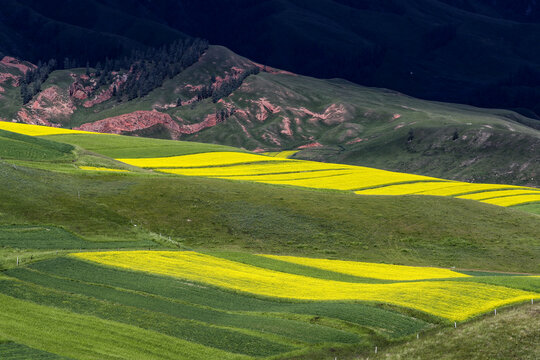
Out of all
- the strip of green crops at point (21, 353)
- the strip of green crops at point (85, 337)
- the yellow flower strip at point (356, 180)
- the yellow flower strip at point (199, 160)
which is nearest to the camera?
the strip of green crops at point (21, 353)

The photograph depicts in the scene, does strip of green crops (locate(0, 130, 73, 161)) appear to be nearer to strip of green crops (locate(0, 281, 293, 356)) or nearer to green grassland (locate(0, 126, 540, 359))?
green grassland (locate(0, 126, 540, 359))

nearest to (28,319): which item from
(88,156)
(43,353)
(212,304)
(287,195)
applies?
(43,353)

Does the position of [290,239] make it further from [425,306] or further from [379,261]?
[425,306]

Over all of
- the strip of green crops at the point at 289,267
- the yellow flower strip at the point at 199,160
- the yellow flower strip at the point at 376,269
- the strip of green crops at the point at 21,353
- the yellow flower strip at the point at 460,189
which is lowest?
the yellow flower strip at the point at 199,160

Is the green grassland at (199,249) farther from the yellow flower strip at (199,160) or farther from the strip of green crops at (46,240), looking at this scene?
the yellow flower strip at (199,160)

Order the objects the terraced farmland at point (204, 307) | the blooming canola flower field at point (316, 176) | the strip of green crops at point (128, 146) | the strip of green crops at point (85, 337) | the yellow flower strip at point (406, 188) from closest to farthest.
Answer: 1. the strip of green crops at point (85, 337)
2. the terraced farmland at point (204, 307)
3. the yellow flower strip at point (406, 188)
4. the blooming canola flower field at point (316, 176)
5. the strip of green crops at point (128, 146)

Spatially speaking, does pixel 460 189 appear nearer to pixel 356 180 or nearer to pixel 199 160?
pixel 356 180

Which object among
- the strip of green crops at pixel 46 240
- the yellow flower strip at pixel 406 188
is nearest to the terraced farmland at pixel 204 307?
the strip of green crops at pixel 46 240
